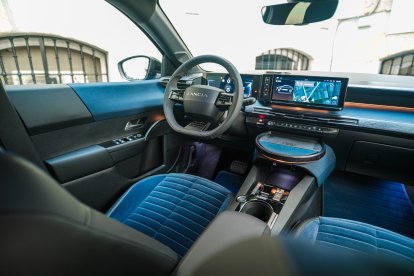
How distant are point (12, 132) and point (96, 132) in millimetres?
476

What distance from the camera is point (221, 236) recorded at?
1.89ft

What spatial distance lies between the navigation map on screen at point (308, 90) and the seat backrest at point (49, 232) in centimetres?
155

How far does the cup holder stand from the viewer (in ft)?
4.46

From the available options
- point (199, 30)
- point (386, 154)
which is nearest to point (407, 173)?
point (386, 154)

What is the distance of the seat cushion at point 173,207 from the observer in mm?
1241

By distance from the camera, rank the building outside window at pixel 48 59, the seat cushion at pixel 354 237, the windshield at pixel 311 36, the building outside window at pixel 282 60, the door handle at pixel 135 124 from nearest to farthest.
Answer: the seat cushion at pixel 354 237 < the door handle at pixel 135 124 < the building outside window at pixel 48 59 < the windshield at pixel 311 36 < the building outside window at pixel 282 60

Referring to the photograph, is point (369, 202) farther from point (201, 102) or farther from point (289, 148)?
point (201, 102)

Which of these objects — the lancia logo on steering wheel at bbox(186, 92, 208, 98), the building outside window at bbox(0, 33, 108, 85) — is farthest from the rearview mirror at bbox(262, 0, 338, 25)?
the building outside window at bbox(0, 33, 108, 85)

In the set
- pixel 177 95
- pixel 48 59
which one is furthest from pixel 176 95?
pixel 48 59

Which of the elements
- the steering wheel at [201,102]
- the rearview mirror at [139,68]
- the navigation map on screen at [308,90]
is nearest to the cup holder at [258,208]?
the steering wheel at [201,102]

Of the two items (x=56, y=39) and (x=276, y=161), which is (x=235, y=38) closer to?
(x=56, y=39)

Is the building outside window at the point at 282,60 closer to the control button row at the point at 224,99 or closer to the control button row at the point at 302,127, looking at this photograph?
the control button row at the point at 302,127

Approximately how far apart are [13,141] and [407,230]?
2424mm

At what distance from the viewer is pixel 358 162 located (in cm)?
177
